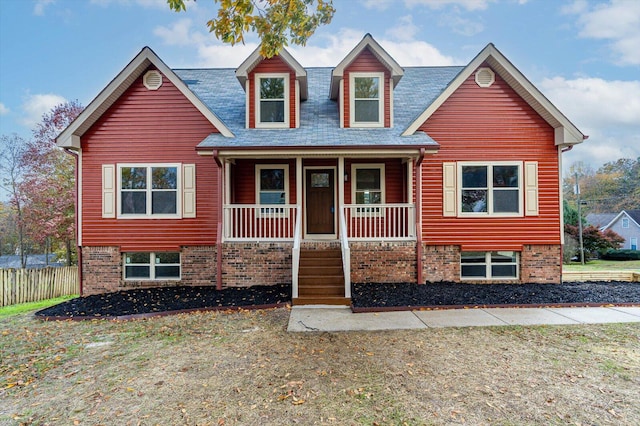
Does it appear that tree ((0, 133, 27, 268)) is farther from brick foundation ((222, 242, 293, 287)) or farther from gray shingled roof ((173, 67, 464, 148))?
brick foundation ((222, 242, 293, 287))

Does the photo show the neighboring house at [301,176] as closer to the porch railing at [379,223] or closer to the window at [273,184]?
the porch railing at [379,223]

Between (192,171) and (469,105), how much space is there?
820 cm

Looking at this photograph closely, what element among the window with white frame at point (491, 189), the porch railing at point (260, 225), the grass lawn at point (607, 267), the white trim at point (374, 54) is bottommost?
the grass lawn at point (607, 267)

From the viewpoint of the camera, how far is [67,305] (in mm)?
7672

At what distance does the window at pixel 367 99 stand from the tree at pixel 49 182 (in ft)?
55.3

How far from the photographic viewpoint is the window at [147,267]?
941 centimetres

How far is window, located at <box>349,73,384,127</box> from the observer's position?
9.63m

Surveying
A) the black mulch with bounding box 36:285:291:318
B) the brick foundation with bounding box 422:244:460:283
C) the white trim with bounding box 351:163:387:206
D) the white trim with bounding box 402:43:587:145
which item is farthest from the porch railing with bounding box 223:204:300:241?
the white trim with bounding box 402:43:587:145

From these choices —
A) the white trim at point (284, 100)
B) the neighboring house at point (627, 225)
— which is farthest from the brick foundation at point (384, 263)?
the neighboring house at point (627, 225)

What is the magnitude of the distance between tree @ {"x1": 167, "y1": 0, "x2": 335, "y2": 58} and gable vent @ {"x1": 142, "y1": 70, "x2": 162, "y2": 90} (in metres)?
4.67

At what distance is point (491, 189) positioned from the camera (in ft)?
30.3

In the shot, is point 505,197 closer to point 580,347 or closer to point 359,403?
point 580,347

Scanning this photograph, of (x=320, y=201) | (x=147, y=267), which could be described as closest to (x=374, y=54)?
(x=320, y=201)

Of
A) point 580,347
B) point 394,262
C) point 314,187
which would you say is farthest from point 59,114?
point 580,347
